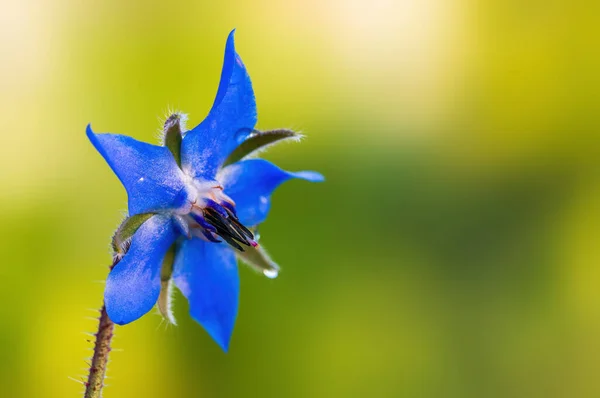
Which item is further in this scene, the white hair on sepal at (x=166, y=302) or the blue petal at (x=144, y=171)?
the white hair on sepal at (x=166, y=302)

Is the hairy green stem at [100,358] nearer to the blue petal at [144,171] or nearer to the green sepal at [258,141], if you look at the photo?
the blue petal at [144,171]

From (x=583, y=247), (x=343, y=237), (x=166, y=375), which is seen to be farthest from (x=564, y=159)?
(x=166, y=375)

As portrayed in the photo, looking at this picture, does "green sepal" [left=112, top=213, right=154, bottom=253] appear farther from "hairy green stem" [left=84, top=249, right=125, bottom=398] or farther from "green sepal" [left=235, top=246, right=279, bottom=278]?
"green sepal" [left=235, top=246, right=279, bottom=278]

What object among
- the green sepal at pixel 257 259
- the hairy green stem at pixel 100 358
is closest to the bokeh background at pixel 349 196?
the green sepal at pixel 257 259

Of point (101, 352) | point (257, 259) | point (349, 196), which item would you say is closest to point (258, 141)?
point (257, 259)

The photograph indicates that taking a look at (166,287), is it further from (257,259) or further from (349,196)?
(349,196)

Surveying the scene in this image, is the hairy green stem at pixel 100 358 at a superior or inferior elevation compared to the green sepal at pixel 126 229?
inferior

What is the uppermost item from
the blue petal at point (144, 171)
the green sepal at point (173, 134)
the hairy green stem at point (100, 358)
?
the green sepal at point (173, 134)

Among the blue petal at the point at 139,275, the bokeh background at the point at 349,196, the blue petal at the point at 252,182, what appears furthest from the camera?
the bokeh background at the point at 349,196
